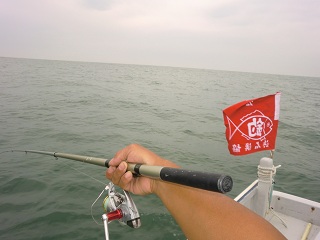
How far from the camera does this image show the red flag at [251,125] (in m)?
4.42

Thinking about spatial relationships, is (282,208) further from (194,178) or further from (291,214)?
(194,178)

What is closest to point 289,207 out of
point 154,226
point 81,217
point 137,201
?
point 154,226

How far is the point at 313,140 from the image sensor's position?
1320 centimetres

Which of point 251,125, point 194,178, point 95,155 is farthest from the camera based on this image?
point 95,155

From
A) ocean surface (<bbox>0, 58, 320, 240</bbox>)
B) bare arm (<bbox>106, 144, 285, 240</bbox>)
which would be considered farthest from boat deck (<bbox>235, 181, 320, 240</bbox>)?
bare arm (<bbox>106, 144, 285, 240</bbox>)

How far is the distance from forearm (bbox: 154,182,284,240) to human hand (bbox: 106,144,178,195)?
0.27m

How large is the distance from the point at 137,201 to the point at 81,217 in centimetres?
128

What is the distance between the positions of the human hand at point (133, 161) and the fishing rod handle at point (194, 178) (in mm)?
228

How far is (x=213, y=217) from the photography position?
1105mm

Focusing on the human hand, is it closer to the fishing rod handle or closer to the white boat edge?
the fishing rod handle

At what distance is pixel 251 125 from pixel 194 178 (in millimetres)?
3789

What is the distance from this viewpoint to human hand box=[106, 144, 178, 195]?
1.57 metres

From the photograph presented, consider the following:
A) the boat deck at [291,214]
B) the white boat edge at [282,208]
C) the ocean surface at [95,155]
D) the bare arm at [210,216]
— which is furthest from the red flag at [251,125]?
the bare arm at [210,216]

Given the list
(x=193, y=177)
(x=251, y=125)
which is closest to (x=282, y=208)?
(x=251, y=125)
